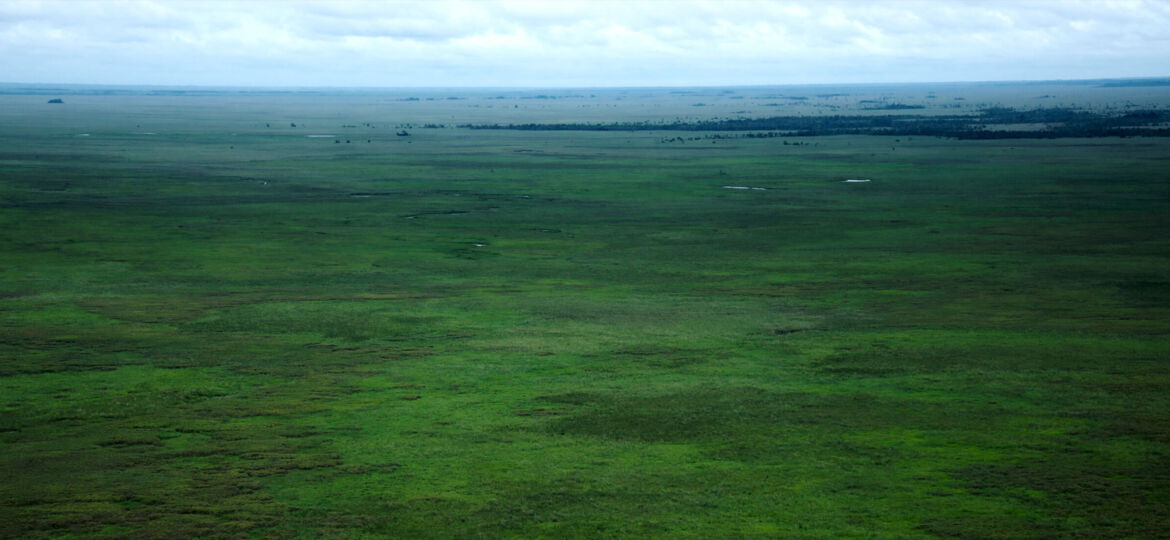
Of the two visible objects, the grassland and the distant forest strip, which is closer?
the grassland

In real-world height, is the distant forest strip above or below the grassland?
above

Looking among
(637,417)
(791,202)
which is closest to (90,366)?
(637,417)

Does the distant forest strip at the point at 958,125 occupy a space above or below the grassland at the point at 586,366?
above

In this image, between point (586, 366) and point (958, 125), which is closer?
point (586, 366)

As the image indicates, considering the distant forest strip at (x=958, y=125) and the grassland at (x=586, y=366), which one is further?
the distant forest strip at (x=958, y=125)
